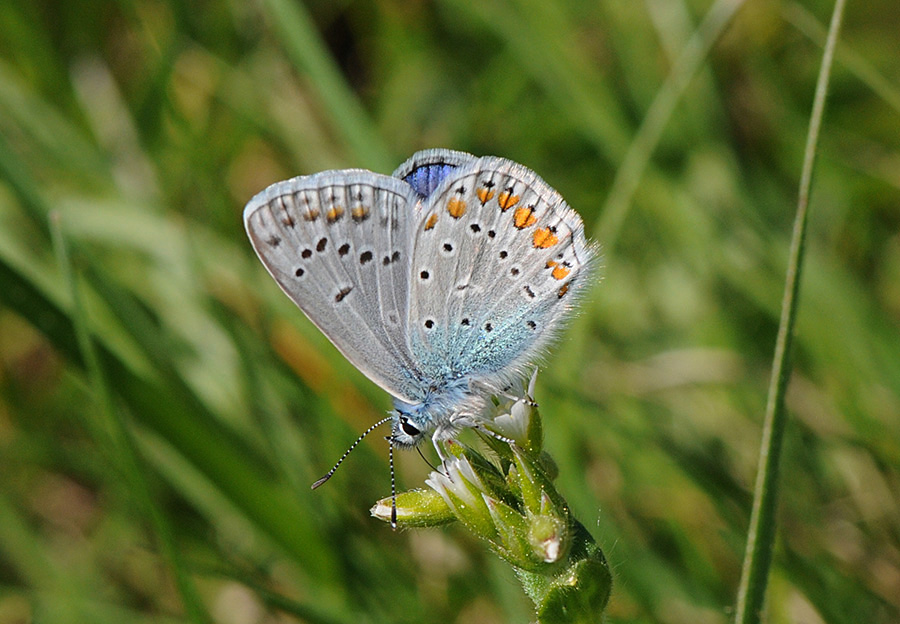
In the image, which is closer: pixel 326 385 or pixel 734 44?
pixel 326 385

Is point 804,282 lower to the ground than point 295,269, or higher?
lower

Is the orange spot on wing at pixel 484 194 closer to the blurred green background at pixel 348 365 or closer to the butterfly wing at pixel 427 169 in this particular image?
the butterfly wing at pixel 427 169

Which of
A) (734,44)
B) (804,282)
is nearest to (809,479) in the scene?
(804,282)

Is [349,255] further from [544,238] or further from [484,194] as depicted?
[544,238]

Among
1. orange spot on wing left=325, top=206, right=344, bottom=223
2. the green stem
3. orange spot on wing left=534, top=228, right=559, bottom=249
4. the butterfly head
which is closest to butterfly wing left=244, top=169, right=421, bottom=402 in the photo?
orange spot on wing left=325, top=206, right=344, bottom=223

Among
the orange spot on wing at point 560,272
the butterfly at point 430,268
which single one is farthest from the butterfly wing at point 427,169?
the orange spot on wing at point 560,272

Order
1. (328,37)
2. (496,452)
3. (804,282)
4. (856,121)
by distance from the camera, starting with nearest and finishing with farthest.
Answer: (496,452)
(804,282)
(856,121)
(328,37)

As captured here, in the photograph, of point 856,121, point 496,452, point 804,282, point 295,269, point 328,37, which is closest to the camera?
point 496,452

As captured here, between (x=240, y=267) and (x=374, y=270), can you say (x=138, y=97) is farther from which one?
(x=374, y=270)
